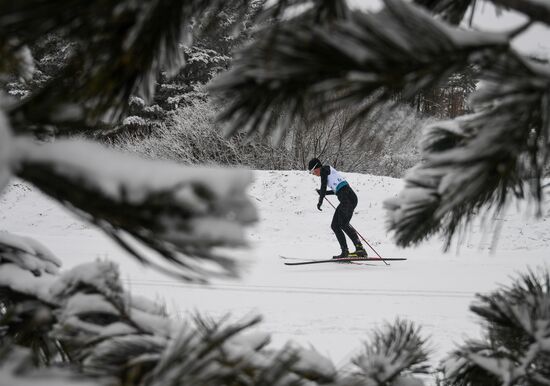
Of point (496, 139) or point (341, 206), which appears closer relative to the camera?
point (496, 139)

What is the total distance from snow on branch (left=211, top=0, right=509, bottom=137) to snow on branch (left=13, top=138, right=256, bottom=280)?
0.31 metres

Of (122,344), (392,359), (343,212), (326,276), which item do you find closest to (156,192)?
(122,344)

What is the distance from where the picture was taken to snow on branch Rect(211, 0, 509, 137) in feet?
2.56

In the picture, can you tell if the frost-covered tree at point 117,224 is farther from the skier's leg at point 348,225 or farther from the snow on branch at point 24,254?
the skier's leg at point 348,225

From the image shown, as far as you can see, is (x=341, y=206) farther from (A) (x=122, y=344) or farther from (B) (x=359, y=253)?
(A) (x=122, y=344)

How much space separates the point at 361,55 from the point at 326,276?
7.24 meters

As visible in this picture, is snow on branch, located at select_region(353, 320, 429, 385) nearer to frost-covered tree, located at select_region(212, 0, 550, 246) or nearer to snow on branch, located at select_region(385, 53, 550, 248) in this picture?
snow on branch, located at select_region(385, 53, 550, 248)

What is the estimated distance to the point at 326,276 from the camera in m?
7.75

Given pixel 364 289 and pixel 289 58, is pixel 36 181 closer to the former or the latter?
pixel 289 58

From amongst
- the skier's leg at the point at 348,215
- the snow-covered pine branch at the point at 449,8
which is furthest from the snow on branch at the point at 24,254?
the skier's leg at the point at 348,215

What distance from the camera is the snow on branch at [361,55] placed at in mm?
779

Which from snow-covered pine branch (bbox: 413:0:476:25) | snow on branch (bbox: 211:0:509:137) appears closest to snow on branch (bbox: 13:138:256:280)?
snow on branch (bbox: 211:0:509:137)

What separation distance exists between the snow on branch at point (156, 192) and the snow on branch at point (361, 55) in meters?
0.31

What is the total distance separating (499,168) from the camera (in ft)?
2.84
